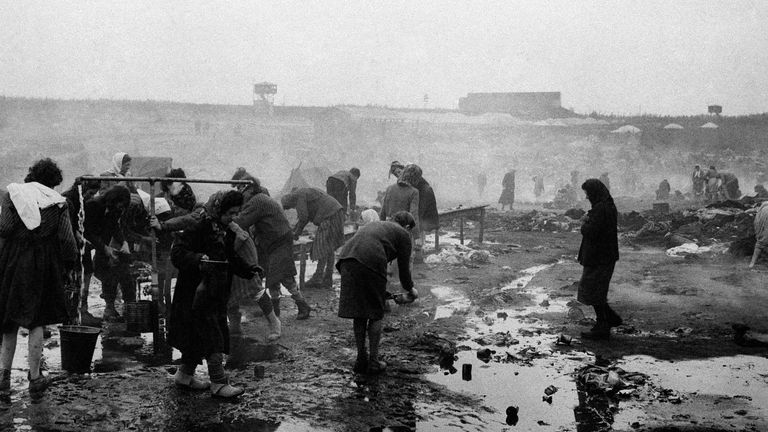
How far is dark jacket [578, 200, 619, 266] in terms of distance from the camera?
7211mm

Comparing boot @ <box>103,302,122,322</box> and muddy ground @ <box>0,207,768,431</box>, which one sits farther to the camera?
boot @ <box>103,302,122,322</box>

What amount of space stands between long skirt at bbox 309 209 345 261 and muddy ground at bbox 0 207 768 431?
0.69 m

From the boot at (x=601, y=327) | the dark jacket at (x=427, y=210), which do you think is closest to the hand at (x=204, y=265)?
the boot at (x=601, y=327)

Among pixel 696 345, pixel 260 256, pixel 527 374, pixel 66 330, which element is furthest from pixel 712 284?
pixel 66 330

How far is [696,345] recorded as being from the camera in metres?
7.16

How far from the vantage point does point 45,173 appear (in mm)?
5359

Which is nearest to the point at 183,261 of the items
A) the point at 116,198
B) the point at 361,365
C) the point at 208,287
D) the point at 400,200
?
the point at 208,287

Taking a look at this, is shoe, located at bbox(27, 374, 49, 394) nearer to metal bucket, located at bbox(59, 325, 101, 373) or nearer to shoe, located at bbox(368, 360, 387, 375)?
metal bucket, located at bbox(59, 325, 101, 373)

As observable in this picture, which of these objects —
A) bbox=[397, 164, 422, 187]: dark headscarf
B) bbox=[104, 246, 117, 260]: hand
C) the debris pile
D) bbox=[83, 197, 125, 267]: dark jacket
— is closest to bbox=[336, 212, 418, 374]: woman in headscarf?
bbox=[104, 246, 117, 260]: hand

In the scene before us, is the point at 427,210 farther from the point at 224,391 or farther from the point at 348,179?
the point at 224,391

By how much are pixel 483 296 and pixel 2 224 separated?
6.51m

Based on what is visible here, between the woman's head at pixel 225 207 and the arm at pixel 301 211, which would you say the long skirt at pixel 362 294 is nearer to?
the woman's head at pixel 225 207

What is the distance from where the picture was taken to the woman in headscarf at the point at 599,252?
7.22m

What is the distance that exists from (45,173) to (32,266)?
30.2 inches
